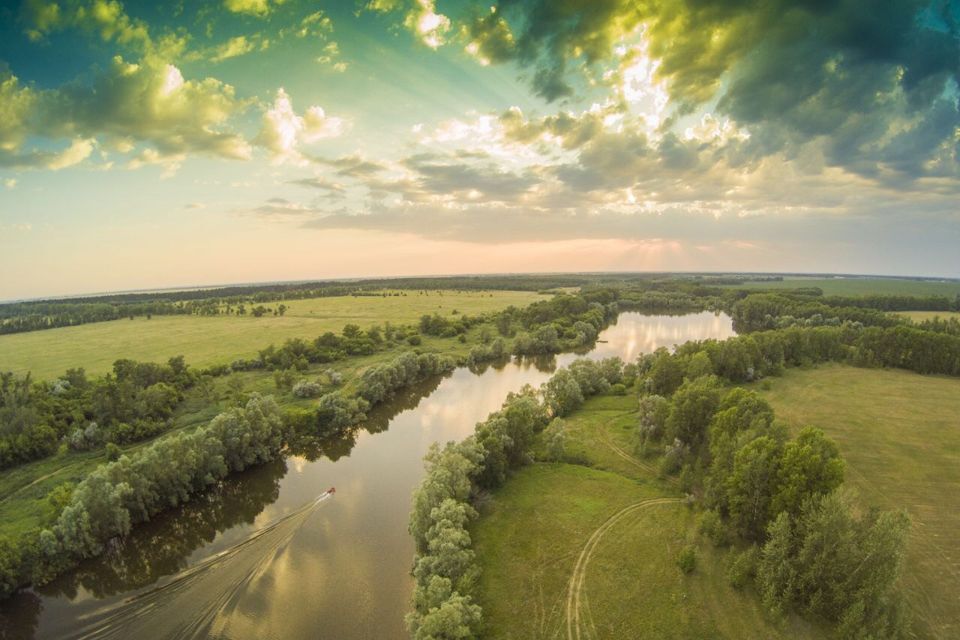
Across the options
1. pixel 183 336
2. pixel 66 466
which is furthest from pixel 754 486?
pixel 183 336

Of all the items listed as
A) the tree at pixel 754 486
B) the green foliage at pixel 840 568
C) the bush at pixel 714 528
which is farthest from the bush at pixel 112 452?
the green foliage at pixel 840 568

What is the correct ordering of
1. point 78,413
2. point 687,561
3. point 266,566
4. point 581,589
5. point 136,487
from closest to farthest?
point 581,589
point 687,561
point 266,566
point 136,487
point 78,413

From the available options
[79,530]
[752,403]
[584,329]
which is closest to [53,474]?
[79,530]

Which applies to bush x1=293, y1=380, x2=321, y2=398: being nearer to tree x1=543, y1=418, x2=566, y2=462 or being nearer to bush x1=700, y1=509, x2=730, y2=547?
tree x1=543, y1=418, x2=566, y2=462

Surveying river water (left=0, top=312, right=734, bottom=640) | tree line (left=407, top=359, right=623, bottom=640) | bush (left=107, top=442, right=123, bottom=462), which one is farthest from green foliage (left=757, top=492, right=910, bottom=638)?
bush (left=107, top=442, right=123, bottom=462)

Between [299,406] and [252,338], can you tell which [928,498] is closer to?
[299,406]

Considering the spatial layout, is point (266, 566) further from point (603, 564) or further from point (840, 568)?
point (840, 568)

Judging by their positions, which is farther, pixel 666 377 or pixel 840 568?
pixel 666 377
